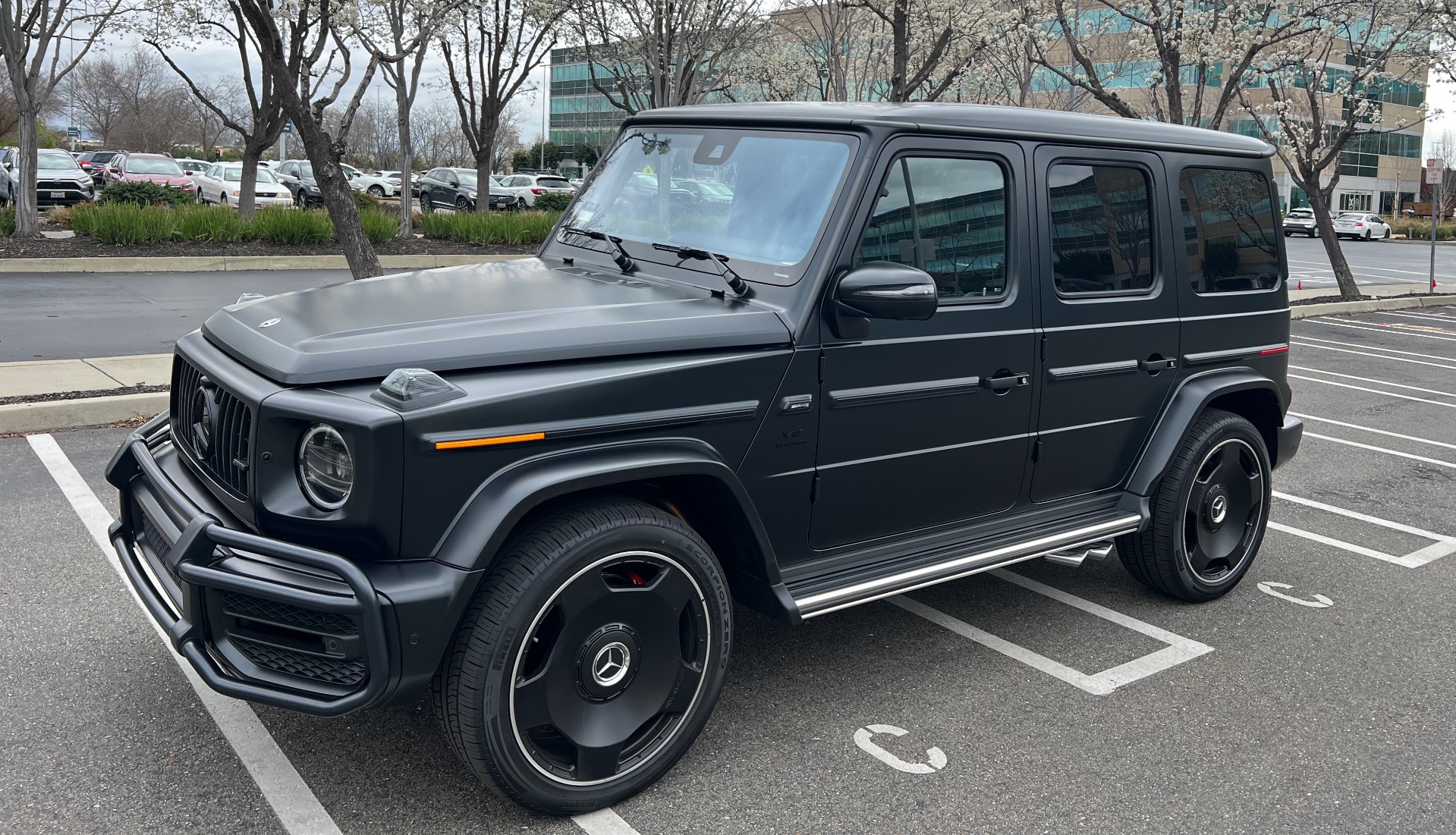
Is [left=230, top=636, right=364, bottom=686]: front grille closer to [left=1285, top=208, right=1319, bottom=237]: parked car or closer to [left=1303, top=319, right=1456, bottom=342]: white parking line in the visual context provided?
[left=1303, top=319, right=1456, bottom=342]: white parking line

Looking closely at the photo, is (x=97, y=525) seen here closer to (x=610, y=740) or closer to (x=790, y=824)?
(x=610, y=740)

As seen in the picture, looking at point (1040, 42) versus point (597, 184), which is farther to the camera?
point (1040, 42)

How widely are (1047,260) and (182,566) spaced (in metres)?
3.04

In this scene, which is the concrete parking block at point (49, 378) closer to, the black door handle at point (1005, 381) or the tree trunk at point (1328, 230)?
the black door handle at point (1005, 381)

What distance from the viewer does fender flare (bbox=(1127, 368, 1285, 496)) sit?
15.1 ft

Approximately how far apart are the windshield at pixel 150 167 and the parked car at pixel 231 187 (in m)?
0.80

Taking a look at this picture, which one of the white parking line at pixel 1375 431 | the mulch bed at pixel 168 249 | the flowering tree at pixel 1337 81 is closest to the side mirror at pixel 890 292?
the white parking line at pixel 1375 431

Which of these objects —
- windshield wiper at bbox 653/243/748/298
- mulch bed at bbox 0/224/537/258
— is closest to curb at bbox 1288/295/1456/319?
mulch bed at bbox 0/224/537/258

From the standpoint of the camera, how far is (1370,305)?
20.0 metres

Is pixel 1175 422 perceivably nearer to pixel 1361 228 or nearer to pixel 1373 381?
pixel 1373 381

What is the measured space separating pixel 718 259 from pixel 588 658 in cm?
140

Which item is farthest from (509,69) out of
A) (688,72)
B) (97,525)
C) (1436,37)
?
(97,525)

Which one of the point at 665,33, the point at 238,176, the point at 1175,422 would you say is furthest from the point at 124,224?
the point at 1175,422

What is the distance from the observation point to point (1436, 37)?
828 inches
